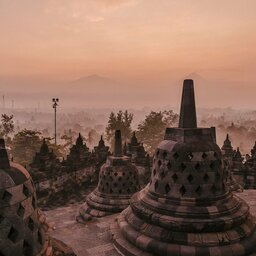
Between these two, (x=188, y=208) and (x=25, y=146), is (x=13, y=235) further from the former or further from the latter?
(x=25, y=146)

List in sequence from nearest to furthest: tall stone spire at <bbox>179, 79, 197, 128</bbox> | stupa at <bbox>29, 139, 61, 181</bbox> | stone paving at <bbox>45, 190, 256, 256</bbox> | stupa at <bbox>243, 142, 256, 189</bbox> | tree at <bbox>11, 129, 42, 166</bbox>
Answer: tall stone spire at <bbox>179, 79, 197, 128</bbox> → stone paving at <bbox>45, 190, 256, 256</bbox> → stupa at <bbox>29, 139, 61, 181</bbox> → stupa at <bbox>243, 142, 256, 189</bbox> → tree at <bbox>11, 129, 42, 166</bbox>

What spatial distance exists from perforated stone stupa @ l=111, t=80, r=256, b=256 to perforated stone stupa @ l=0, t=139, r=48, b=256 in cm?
373

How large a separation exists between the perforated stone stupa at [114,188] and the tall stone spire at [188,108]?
291 inches

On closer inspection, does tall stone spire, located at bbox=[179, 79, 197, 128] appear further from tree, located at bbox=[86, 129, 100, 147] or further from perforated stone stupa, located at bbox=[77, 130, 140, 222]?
tree, located at bbox=[86, 129, 100, 147]

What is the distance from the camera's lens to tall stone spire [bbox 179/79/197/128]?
8.26 metres

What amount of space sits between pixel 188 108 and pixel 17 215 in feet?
18.2

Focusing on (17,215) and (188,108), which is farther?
(188,108)

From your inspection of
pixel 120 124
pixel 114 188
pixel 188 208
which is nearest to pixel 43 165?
pixel 114 188

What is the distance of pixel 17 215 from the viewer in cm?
440

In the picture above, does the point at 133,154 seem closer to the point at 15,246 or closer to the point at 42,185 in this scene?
the point at 42,185

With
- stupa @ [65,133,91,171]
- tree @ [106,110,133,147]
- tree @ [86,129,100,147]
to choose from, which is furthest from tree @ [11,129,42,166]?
tree @ [86,129,100,147]

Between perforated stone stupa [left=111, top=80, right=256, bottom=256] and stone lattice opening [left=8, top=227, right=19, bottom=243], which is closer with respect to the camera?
stone lattice opening [left=8, top=227, right=19, bottom=243]

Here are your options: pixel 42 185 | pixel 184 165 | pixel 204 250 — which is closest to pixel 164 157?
pixel 184 165

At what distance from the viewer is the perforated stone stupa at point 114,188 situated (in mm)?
14438
